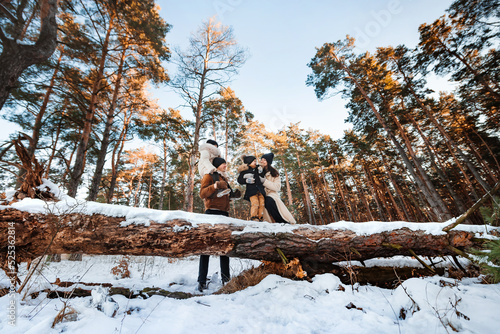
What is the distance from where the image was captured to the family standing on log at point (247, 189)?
10.7ft

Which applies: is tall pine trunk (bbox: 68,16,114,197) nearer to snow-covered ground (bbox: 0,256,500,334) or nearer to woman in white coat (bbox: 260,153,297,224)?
snow-covered ground (bbox: 0,256,500,334)

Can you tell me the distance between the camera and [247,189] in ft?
12.6

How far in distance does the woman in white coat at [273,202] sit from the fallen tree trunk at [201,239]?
3.24 feet

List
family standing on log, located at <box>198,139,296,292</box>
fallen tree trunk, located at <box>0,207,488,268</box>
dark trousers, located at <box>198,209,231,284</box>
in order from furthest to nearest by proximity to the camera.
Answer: family standing on log, located at <box>198,139,296,292</box> → dark trousers, located at <box>198,209,231,284</box> → fallen tree trunk, located at <box>0,207,488,268</box>

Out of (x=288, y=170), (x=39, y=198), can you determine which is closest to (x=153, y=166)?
(x=288, y=170)

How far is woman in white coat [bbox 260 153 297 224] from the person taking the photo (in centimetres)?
374

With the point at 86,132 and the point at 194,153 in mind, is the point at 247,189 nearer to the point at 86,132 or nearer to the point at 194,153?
the point at 194,153

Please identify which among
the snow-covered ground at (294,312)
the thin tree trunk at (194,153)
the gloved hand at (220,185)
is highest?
the thin tree trunk at (194,153)

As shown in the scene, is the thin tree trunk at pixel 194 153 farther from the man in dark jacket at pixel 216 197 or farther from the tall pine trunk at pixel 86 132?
the man in dark jacket at pixel 216 197

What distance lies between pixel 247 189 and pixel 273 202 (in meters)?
0.63

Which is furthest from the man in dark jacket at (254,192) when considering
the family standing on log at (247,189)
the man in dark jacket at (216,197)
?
the man in dark jacket at (216,197)

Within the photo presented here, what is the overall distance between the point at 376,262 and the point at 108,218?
4.03 metres

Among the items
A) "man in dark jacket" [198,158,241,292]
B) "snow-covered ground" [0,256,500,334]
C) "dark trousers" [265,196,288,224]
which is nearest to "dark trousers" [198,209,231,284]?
"man in dark jacket" [198,158,241,292]

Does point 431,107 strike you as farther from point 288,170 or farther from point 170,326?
point 170,326
